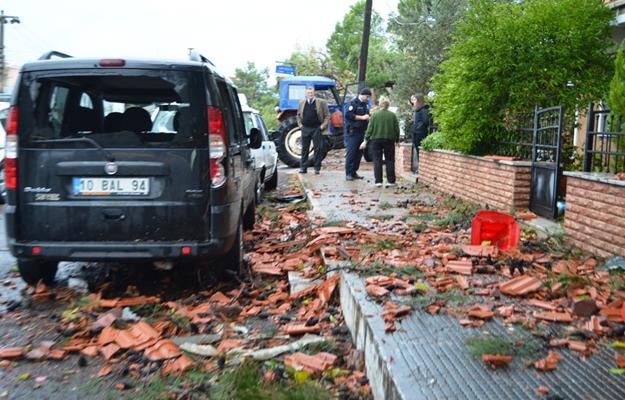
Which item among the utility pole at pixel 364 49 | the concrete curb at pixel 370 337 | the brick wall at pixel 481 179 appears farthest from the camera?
the utility pole at pixel 364 49

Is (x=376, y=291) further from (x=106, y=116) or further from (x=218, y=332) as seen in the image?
(x=106, y=116)

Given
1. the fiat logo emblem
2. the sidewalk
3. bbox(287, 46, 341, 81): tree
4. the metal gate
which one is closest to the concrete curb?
the sidewalk

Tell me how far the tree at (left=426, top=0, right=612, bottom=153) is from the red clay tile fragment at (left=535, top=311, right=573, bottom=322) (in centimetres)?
566

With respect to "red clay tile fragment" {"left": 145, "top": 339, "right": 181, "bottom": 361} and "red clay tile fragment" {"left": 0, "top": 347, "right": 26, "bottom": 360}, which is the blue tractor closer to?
"red clay tile fragment" {"left": 145, "top": 339, "right": 181, "bottom": 361}

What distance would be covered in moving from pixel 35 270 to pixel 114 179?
1.41 metres

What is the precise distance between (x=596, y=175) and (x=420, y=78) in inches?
1126

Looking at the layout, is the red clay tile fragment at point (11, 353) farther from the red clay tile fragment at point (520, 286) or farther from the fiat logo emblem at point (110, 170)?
the red clay tile fragment at point (520, 286)

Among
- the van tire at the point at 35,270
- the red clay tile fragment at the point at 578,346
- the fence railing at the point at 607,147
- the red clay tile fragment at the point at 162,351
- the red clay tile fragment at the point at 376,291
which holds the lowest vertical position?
the red clay tile fragment at the point at 162,351

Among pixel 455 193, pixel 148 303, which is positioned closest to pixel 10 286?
pixel 148 303

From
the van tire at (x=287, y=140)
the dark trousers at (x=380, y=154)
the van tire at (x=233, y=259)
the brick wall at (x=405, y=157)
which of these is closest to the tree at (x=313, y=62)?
the van tire at (x=287, y=140)

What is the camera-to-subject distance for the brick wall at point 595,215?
559cm

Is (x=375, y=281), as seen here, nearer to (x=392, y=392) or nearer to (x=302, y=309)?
(x=302, y=309)

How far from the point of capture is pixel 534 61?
918cm

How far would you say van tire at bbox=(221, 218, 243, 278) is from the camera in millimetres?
5945
